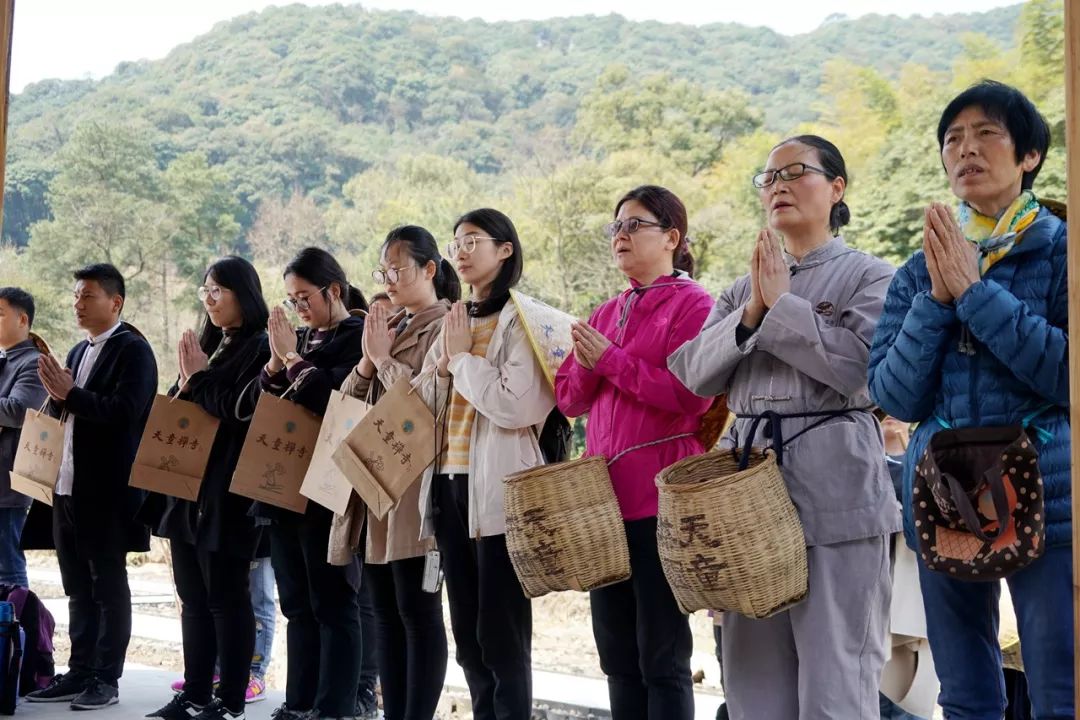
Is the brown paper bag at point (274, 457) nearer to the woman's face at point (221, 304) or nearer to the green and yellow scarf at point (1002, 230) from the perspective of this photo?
the woman's face at point (221, 304)

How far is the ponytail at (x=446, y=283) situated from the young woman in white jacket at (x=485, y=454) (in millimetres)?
440

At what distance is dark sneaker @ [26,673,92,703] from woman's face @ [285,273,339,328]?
179cm

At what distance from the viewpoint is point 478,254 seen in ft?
12.2

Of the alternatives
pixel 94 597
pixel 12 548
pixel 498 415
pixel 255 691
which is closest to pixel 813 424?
pixel 498 415

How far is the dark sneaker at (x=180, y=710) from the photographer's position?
4441 mm

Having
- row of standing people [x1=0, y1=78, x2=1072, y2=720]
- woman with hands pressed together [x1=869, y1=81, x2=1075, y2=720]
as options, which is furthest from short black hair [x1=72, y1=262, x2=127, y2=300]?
woman with hands pressed together [x1=869, y1=81, x2=1075, y2=720]

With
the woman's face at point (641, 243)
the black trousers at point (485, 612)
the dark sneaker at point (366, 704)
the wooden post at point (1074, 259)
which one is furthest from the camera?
the dark sneaker at point (366, 704)

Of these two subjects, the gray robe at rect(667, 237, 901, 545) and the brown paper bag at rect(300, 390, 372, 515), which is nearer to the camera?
the gray robe at rect(667, 237, 901, 545)

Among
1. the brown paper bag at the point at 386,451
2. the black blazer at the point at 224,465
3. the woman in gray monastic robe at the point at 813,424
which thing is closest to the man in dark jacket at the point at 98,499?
the black blazer at the point at 224,465

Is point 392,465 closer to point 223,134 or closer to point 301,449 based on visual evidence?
point 301,449

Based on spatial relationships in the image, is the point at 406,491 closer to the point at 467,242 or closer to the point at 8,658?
the point at 467,242

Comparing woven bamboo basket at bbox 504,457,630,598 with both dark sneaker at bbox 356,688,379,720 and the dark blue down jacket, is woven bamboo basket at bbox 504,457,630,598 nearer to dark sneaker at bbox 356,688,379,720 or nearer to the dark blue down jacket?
the dark blue down jacket

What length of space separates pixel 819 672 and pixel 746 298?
2.95 feet

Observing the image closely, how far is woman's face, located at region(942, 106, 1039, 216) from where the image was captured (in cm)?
247
